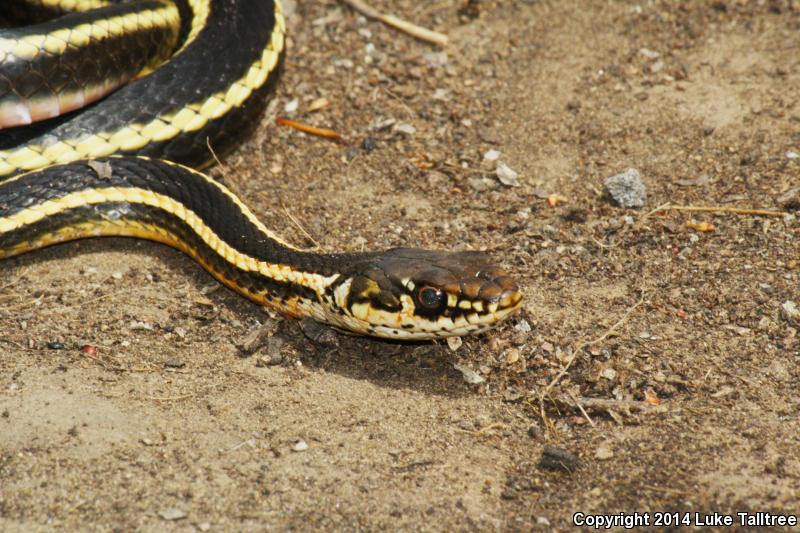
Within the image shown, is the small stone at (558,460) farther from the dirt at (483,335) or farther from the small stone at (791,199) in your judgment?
the small stone at (791,199)

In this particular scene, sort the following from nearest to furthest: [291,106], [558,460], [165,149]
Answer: [558,460], [165,149], [291,106]

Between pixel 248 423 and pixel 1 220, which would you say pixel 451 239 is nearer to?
pixel 248 423

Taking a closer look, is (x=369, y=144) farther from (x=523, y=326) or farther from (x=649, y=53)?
(x=649, y=53)

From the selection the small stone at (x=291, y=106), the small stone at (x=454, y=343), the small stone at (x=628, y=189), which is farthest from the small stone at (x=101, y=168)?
the small stone at (x=628, y=189)

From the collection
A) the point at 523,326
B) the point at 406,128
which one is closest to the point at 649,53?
the point at 406,128

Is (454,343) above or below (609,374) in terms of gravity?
below

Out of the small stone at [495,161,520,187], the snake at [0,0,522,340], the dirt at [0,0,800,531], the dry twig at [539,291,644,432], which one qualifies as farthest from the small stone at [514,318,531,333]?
the small stone at [495,161,520,187]

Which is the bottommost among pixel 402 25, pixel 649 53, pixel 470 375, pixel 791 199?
pixel 470 375
